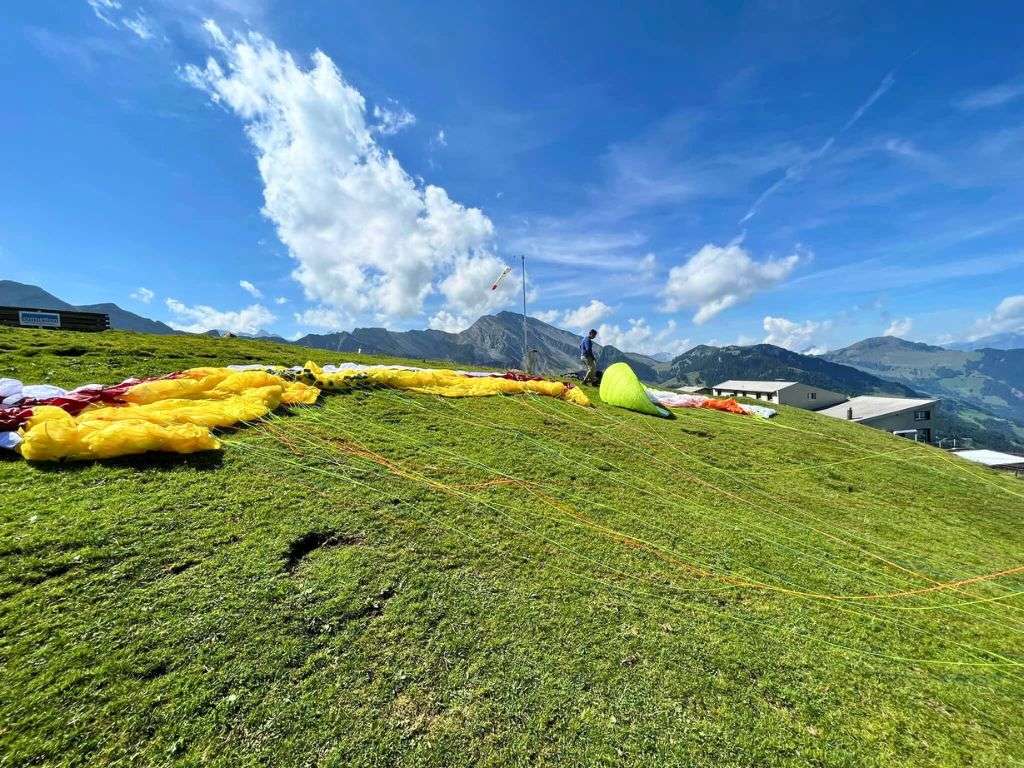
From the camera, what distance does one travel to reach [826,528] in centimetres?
652

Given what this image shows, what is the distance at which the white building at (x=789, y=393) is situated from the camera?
202 feet

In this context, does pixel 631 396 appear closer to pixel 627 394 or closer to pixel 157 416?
pixel 627 394

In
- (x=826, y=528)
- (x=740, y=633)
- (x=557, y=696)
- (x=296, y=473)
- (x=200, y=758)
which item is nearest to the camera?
(x=200, y=758)

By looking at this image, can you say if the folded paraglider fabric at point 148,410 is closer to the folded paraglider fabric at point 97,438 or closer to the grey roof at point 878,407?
the folded paraglider fabric at point 97,438

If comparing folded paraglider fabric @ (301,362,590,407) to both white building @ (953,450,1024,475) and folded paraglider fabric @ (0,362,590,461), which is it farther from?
white building @ (953,450,1024,475)

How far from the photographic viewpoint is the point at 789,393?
61.4 meters

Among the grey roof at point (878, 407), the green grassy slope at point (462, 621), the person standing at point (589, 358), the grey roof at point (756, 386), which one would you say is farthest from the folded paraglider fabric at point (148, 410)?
the grey roof at point (756, 386)

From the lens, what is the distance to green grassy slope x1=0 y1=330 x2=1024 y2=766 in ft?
8.49

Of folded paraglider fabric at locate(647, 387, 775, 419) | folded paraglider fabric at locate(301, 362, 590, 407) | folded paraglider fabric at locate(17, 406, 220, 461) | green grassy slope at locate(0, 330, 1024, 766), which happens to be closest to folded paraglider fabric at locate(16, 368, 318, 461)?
folded paraglider fabric at locate(17, 406, 220, 461)

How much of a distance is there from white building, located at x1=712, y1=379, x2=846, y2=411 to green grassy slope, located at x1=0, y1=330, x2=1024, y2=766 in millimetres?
61149

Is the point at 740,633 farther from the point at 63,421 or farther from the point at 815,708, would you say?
the point at 63,421

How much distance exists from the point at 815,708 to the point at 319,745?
371 centimetres

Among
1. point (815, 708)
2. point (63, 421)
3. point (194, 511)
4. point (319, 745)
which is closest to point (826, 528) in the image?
point (815, 708)

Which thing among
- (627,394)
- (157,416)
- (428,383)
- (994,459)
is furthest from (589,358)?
(994,459)
